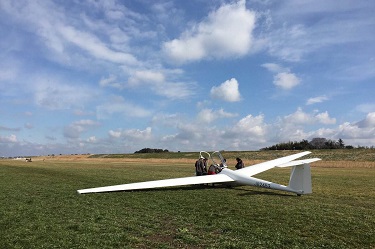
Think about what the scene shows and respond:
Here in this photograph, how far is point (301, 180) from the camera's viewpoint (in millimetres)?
13344

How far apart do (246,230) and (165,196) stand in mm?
6325

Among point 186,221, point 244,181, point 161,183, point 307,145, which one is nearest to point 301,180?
point 244,181

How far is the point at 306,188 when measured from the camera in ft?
43.8

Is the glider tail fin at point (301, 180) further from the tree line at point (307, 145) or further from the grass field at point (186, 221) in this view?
the tree line at point (307, 145)

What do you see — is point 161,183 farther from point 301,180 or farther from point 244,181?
point 301,180

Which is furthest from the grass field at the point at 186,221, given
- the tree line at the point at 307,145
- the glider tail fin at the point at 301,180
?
the tree line at the point at 307,145

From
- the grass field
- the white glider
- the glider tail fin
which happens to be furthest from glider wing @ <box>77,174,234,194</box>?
the glider tail fin

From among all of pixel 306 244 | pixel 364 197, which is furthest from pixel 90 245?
pixel 364 197

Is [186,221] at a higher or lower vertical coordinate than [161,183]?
lower

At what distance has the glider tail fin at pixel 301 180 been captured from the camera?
1310 centimetres

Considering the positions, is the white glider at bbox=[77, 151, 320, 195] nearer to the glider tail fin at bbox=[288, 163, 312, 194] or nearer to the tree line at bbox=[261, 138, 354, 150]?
the glider tail fin at bbox=[288, 163, 312, 194]

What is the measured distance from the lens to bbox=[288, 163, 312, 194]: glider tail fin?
13102 millimetres

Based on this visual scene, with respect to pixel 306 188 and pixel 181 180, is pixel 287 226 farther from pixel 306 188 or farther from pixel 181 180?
pixel 181 180

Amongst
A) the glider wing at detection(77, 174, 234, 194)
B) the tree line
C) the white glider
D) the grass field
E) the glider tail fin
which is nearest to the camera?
the grass field
